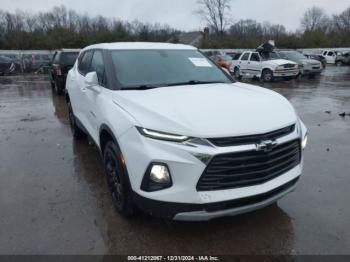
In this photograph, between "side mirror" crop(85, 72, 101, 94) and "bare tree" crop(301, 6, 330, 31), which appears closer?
"side mirror" crop(85, 72, 101, 94)

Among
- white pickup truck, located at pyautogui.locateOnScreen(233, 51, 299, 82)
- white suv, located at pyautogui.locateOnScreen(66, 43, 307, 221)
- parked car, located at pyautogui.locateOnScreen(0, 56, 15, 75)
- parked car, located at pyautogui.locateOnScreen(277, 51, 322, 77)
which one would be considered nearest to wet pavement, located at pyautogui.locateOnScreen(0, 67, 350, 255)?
white suv, located at pyautogui.locateOnScreen(66, 43, 307, 221)

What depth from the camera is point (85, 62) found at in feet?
18.0

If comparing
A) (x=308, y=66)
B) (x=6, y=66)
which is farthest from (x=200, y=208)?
(x=6, y=66)

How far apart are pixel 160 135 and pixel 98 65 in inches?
86.8

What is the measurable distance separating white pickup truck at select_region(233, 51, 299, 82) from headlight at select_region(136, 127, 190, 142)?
1650cm

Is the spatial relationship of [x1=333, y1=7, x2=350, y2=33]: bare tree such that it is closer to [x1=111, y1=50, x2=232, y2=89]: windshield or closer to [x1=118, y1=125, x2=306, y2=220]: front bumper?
[x1=111, y1=50, x2=232, y2=89]: windshield

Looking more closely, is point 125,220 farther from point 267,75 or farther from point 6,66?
point 6,66

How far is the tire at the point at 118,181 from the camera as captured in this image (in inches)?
122

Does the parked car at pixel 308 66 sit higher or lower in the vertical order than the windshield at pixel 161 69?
lower

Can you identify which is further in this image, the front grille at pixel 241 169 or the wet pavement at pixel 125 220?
the wet pavement at pixel 125 220

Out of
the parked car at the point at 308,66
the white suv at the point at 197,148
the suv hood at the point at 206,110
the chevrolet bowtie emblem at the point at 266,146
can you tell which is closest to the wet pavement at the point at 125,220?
the white suv at the point at 197,148

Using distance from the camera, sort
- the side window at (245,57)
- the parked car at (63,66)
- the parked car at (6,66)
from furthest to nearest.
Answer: the parked car at (6,66), the side window at (245,57), the parked car at (63,66)

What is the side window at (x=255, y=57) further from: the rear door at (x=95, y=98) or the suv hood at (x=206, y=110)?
the suv hood at (x=206, y=110)

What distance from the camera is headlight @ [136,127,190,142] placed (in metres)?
2.71
